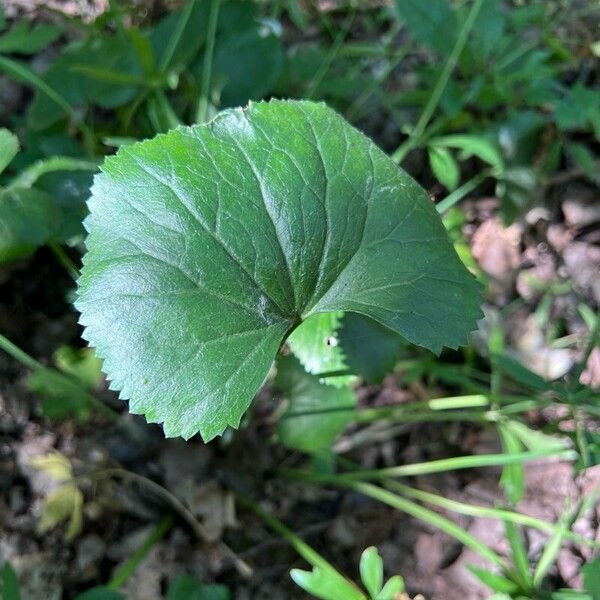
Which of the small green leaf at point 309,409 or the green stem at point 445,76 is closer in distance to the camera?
the small green leaf at point 309,409

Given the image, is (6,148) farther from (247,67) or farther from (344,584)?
(344,584)

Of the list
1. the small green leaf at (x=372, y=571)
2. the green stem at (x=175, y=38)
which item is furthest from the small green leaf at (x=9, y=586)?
the green stem at (x=175, y=38)

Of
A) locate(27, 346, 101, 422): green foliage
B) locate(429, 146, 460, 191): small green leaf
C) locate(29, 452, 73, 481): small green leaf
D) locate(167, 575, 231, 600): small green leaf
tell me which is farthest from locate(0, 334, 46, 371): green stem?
locate(429, 146, 460, 191): small green leaf

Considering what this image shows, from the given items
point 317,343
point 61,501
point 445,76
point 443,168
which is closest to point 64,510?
point 61,501

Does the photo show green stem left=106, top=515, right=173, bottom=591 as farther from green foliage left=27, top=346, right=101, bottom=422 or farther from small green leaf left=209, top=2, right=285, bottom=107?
small green leaf left=209, top=2, right=285, bottom=107

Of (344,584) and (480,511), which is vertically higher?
(344,584)

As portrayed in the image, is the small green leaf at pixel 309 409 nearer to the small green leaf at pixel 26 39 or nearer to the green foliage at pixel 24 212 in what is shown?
the green foliage at pixel 24 212
